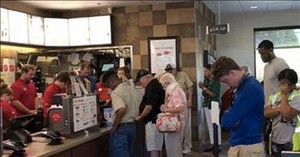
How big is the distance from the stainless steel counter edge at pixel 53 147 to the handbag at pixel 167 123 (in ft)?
3.81

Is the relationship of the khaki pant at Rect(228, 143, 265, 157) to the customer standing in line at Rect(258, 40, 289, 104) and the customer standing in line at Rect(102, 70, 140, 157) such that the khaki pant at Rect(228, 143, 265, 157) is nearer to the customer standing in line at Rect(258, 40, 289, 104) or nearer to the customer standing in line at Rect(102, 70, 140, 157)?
the customer standing in line at Rect(102, 70, 140, 157)

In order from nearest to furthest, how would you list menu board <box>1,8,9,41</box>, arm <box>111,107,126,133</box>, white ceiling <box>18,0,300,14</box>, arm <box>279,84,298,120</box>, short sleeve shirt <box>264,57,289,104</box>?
arm <box>279,84,298,120</box> → arm <box>111,107,126,133</box> → short sleeve shirt <box>264,57,289,104</box> → menu board <box>1,8,9,41</box> → white ceiling <box>18,0,300,14</box>

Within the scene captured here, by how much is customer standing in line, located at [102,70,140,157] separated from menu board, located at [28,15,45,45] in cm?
403

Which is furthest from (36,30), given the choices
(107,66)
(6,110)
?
(6,110)

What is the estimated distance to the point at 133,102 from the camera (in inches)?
170

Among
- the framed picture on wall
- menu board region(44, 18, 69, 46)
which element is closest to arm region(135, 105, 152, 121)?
the framed picture on wall

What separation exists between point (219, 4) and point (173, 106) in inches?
190

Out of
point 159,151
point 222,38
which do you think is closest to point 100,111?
point 159,151

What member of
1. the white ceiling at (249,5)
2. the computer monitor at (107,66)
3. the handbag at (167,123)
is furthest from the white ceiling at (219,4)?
the handbag at (167,123)

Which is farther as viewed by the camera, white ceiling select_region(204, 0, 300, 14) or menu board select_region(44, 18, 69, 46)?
white ceiling select_region(204, 0, 300, 14)

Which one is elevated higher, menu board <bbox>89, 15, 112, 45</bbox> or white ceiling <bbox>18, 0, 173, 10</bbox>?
white ceiling <bbox>18, 0, 173, 10</bbox>

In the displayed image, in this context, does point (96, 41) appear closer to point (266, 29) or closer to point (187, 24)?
point (187, 24)

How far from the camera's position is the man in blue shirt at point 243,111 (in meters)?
2.86

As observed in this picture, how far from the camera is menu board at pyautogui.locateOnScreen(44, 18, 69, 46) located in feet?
27.7
